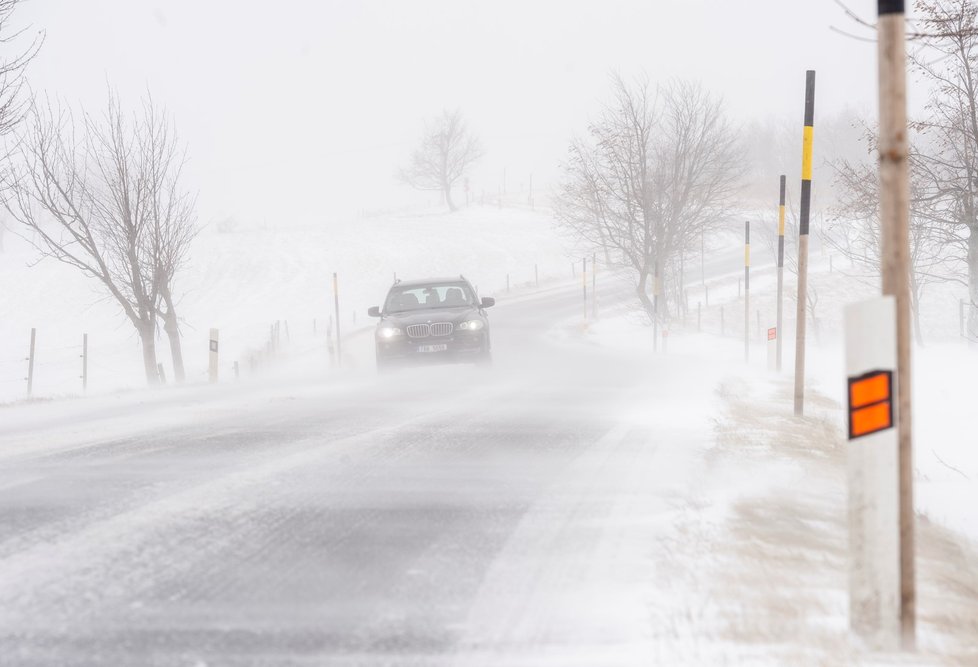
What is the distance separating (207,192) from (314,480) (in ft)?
641

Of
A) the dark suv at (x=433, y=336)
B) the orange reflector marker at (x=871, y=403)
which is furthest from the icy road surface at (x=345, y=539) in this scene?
the dark suv at (x=433, y=336)

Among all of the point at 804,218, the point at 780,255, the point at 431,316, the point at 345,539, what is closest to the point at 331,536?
the point at 345,539

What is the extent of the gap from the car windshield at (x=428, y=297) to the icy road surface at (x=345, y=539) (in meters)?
8.61

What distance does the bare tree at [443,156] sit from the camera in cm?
9781

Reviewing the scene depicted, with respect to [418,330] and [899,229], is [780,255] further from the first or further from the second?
[899,229]

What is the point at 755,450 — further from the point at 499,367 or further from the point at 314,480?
the point at 499,367

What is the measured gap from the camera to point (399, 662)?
9.24ft

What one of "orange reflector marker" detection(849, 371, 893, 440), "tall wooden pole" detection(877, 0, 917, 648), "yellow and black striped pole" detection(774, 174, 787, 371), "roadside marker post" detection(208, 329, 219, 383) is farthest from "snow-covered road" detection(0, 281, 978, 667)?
"roadside marker post" detection(208, 329, 219, 383)

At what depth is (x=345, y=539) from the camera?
4.25 m

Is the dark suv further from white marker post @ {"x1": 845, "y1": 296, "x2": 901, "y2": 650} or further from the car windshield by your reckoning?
white marker post @ {"x1": 845, "y1": 296, "x2": 901, "y2": 650}

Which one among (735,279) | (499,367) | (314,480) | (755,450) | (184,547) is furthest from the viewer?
(735,279)

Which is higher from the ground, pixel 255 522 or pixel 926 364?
pixel 255 522

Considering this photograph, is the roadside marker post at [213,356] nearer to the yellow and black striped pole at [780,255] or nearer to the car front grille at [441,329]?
the car front grille at [441,329]

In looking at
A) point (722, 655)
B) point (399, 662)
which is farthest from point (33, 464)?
point (722, 655)
